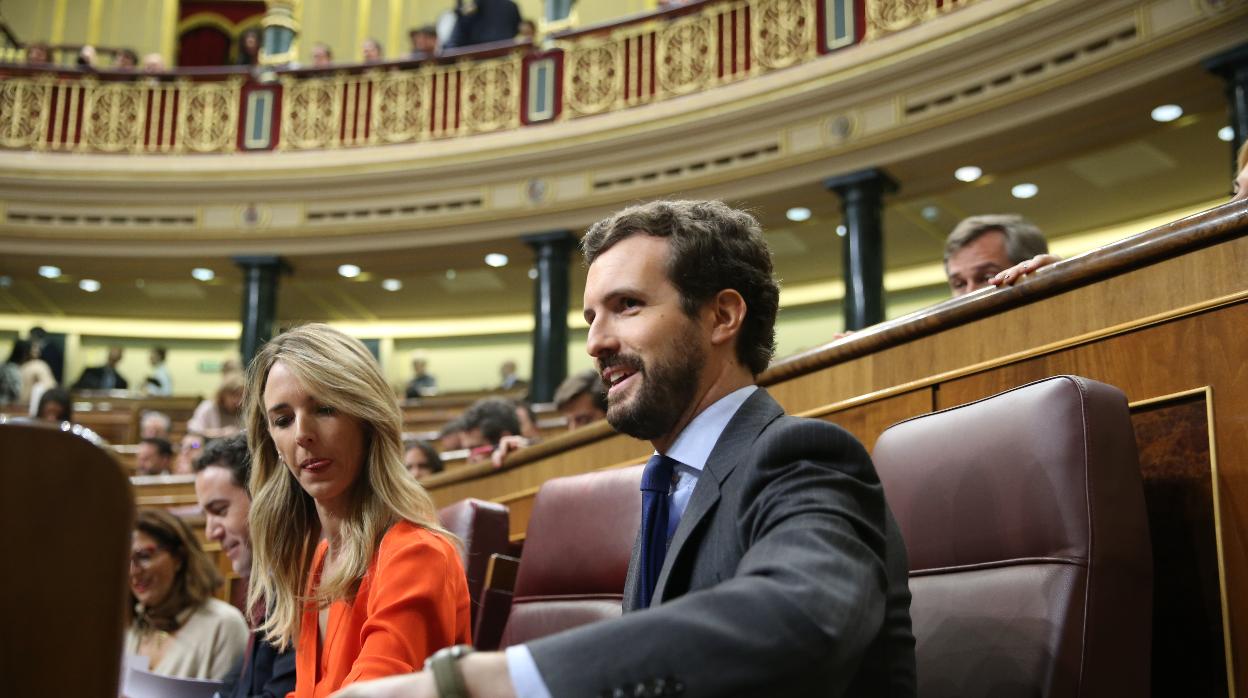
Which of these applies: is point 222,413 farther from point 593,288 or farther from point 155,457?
point 593,288

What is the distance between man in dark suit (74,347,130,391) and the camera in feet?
26.6

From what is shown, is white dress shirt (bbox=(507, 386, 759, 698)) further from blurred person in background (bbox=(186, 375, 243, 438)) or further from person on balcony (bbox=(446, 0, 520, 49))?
person on balcony (bbox=(446, 0, 520, 49))

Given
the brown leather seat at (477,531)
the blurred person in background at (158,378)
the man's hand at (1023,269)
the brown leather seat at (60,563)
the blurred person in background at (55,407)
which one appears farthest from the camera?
the blurred person in background at (158,378)

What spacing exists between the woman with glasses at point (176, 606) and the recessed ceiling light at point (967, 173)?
411cm

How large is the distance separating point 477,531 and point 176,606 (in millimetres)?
760

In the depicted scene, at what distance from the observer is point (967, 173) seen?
A: 539 cm

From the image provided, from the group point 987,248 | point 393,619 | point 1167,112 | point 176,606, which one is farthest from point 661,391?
point 1167,112

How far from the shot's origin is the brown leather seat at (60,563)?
22.7 inches

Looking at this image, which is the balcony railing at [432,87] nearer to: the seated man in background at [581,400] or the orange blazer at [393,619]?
the seated man in background at [581,400]

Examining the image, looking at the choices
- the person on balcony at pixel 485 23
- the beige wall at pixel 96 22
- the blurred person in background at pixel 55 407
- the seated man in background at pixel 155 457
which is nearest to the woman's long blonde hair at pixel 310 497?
the seated man in background at pixel 155 457

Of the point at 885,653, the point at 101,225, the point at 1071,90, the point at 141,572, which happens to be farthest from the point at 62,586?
the point at 101,225

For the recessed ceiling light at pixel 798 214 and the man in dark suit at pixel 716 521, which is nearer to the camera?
the man in dark suit at pixel 716 521

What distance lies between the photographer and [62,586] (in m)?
0.58

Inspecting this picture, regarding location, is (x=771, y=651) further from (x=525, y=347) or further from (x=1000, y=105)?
(x=525, y=347)
